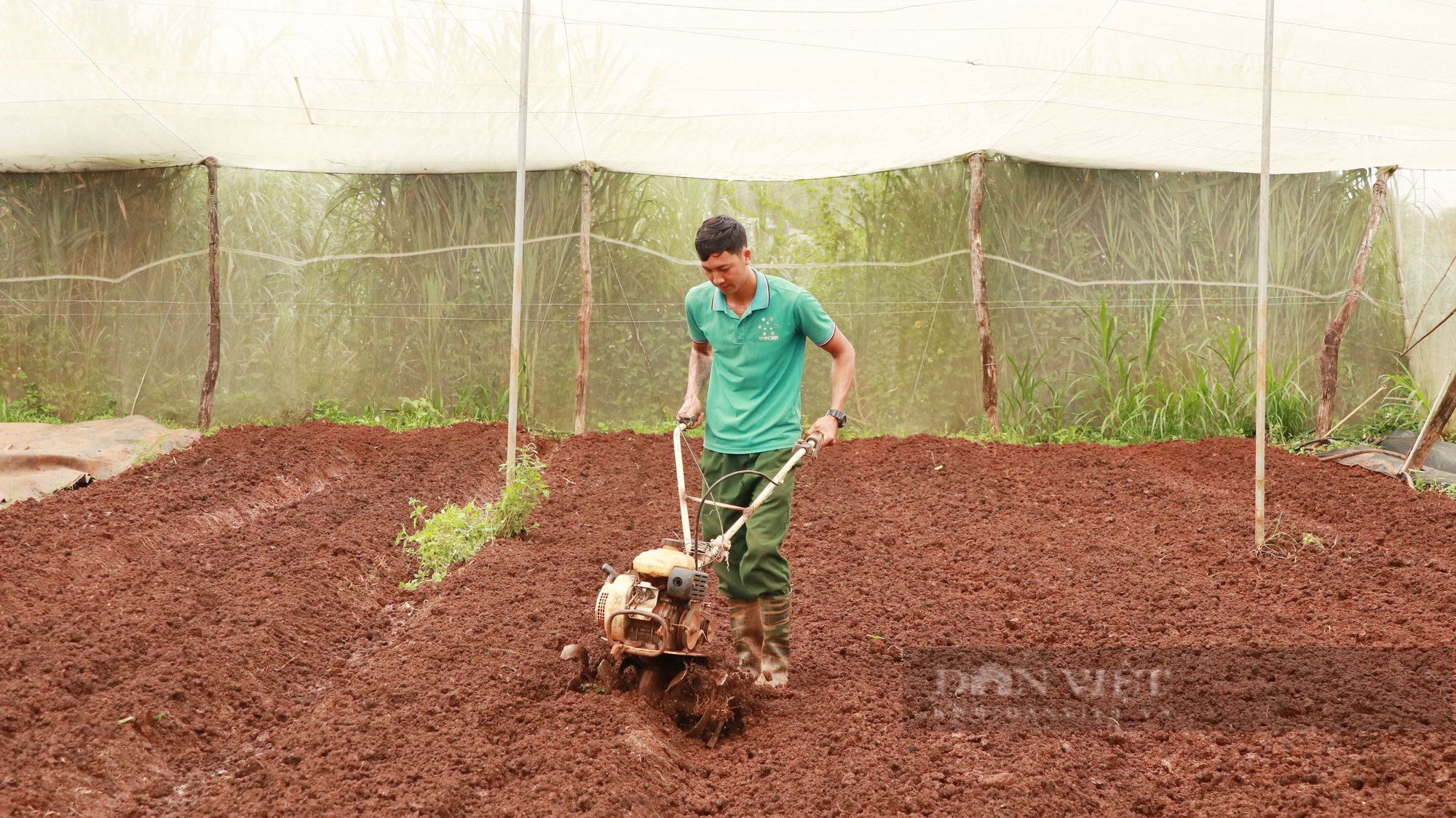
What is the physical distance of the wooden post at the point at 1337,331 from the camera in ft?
27.3

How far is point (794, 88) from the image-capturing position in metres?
6.62

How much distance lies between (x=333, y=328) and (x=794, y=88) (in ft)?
15.8

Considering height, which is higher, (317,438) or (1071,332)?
(1071,332)

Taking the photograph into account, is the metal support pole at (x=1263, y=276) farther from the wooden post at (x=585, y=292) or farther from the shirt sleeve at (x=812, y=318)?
the wooden post at (x=585, y=292)

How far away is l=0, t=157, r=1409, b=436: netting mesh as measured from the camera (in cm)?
877

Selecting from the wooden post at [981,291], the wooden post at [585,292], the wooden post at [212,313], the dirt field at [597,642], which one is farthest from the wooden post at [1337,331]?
the wooden post at [212,313]

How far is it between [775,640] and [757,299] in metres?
1.09

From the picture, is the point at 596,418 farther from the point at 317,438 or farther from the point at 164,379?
the point at 164,379

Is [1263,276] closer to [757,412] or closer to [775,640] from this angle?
[757,412]

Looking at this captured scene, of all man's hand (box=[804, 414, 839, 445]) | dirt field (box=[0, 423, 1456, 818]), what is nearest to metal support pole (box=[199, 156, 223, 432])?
dirt field (box=[0, 423, 1456, 818])

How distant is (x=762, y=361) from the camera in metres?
3.31

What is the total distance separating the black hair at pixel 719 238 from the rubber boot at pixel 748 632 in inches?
43.8

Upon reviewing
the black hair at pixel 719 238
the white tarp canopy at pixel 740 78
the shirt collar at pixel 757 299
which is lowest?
the shirt collar at pixel 757 299

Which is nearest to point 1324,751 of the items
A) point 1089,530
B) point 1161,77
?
point 1089,530
